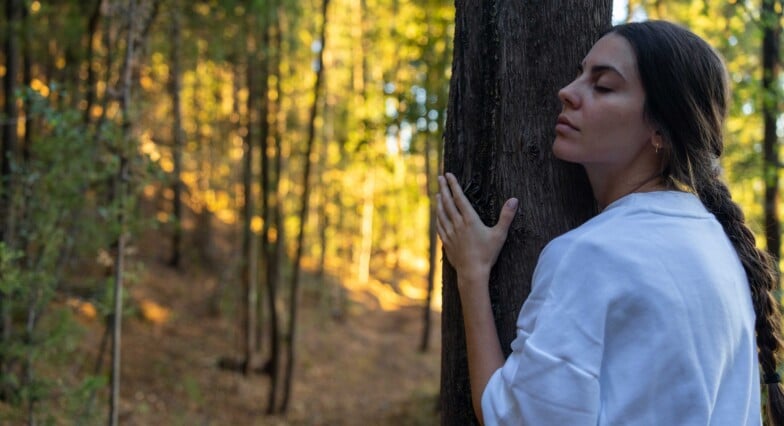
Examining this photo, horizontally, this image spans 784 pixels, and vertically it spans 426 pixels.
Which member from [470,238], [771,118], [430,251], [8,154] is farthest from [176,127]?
[470,238]

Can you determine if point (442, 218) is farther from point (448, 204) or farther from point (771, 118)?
point (771, 118)

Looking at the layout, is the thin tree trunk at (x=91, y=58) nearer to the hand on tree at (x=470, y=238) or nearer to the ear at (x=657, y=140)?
the hand on tree at (x=470, y=238)

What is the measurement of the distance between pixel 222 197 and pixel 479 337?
20.6 metres

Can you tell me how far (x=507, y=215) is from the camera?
1837mm

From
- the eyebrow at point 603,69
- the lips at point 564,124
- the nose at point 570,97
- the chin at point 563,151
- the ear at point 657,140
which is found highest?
the eyebrow at point 603,69

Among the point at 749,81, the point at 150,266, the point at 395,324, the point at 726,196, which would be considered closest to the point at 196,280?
the point at 150,266

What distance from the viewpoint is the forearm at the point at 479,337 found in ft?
5.50

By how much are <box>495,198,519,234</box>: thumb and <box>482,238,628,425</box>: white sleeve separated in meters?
0.36

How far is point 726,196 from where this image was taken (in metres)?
1.75

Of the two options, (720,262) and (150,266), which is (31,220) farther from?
(150,266)

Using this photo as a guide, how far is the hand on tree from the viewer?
1825 mm

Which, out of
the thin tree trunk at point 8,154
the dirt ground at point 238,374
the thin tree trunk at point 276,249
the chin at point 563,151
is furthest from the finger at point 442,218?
the thin tree trunk at point 276,249

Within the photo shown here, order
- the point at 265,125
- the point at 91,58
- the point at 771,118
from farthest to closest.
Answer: the point at 265,125 → the point at 91,58 → the point at 771,118

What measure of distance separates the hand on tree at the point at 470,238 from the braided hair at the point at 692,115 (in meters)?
0.41
